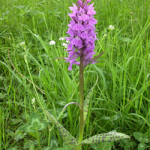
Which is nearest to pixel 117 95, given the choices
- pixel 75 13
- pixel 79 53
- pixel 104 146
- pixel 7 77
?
pixel 104 146

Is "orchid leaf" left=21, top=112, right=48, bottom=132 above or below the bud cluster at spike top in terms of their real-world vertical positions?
below

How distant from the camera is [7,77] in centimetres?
205

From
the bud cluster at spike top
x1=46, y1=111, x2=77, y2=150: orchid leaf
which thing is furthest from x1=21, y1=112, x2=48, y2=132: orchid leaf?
the bud cluster at spike top

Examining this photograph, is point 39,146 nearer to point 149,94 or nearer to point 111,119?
point 111,119

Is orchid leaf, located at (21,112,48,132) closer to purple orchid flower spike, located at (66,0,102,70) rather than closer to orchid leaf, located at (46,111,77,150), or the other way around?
orchid leaf, located at (46,111,77,150)

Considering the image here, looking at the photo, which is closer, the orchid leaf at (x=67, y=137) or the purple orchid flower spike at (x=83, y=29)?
the purple orchid flower spike at (x=83, y=29)

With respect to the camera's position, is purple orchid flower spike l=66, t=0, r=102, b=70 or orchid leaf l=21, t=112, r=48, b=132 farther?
orchid leaf l=21, t=112, r=48, b=132

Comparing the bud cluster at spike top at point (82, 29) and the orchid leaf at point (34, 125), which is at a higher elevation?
the bud cluster at spike top at point (82, 29)

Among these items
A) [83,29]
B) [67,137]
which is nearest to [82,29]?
[83,29]

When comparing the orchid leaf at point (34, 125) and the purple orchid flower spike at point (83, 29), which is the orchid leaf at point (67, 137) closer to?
the orchid leaf at point (34, 125)

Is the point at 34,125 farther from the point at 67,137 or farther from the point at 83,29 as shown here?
the point at 83,29

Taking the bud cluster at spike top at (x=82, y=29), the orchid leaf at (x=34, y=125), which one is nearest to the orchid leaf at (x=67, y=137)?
the orchid leaf at (x=34, y=125)

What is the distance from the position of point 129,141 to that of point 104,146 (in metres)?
0.30

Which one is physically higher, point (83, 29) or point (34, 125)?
point (83, 29)
